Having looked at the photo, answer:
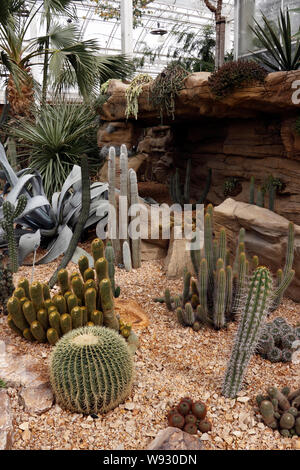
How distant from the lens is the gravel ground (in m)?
2.02

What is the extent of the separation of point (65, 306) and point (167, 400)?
2.89ft

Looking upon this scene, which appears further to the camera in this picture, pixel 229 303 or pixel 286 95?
pixel 286 95

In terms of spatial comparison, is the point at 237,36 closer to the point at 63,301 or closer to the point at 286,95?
the point at 286,95

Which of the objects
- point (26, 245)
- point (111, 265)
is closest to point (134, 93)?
point (26, 245)

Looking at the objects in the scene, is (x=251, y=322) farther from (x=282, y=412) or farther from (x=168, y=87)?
(x=168, y=87)

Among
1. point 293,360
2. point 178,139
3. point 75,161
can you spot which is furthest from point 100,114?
point 293,360

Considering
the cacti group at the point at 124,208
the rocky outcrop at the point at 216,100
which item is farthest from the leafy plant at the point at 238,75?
the cacti group at the point at 124,208

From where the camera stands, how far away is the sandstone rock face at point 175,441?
186cm

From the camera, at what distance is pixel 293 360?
8.96 ft

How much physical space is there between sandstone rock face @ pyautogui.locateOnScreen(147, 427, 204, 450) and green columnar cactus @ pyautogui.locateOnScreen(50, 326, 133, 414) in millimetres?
336

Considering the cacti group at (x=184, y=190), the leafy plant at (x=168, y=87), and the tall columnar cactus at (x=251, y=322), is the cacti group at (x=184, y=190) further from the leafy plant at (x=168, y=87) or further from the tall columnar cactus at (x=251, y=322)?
the tall columnar cactus at (x=251, y=322)

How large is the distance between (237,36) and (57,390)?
6807 mm

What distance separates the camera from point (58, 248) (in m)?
4.22

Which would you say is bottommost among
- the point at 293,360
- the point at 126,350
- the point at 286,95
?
the point at 293,360
